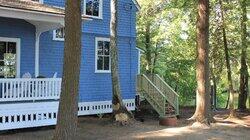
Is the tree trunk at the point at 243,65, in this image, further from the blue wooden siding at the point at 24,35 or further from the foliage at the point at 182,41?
the blue wooden siding at the point at 24,35

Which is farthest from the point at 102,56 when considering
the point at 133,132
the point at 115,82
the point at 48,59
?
the point at 133,132

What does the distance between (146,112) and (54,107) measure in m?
9.19

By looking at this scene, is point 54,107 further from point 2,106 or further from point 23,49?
point 23,49

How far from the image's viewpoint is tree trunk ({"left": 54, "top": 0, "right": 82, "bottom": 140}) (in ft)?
37.2

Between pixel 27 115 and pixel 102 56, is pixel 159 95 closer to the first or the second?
pixel 102 56

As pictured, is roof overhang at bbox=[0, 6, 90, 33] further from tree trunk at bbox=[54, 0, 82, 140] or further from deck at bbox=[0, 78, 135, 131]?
tree trunk at bbox=[54, 0, 82, 140]

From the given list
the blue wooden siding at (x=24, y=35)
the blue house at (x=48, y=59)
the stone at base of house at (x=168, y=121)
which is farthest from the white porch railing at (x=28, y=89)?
the stone at base of house at (x=168, y=121)

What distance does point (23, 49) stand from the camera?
19141mm

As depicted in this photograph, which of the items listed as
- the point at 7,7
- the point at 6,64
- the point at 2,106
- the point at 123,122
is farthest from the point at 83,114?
the point at 7,7

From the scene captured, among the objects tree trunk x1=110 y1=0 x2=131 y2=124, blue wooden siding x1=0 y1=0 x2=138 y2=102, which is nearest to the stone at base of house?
tree trunk x1=110 y1=0 x2=131 y2=124

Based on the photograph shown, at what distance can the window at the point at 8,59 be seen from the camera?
732 inches

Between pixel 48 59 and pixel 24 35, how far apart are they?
6.05 feet

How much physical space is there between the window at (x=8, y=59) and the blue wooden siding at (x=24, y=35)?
31 centimetres

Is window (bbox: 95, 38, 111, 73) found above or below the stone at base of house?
above
